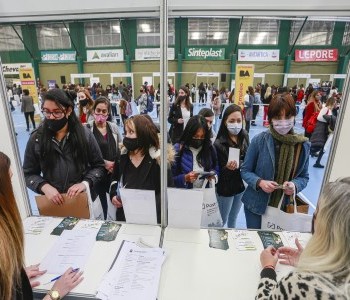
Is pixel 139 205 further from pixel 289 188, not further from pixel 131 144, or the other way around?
pixel 289 188

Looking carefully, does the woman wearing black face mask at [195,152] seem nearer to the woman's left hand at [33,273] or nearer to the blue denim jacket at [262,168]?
the blue denim jacket at [262,168]

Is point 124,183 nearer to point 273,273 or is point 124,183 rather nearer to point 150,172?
point 150,172

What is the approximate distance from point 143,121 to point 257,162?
830 millimetres

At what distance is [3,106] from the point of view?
1.59m

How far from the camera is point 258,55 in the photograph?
1473 cm

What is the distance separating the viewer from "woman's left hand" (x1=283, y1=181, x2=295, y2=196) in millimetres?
1577

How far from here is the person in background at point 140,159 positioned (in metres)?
1.72

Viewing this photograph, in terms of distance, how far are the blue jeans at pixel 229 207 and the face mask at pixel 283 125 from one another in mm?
858

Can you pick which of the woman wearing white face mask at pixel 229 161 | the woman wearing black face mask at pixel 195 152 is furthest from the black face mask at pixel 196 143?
the woman wearing white face mask at pixel 229 161

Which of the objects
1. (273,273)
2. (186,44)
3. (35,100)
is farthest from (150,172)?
(186,44)

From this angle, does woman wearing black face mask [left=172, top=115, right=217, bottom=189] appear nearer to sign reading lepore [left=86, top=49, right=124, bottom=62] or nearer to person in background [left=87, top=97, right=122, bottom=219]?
person in background [left=87, top=97, right=122, bottom=219]

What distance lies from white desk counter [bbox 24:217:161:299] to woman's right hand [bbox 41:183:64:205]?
0.12m

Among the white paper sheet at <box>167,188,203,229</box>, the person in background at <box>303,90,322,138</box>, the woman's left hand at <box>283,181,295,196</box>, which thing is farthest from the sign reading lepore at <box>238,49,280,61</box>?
the white paper sheet at <box>167,188,203,229</box>

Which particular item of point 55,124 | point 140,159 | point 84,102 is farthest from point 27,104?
point 140,159
